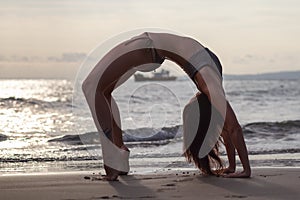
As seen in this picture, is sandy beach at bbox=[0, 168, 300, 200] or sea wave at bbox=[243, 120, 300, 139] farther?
sea wave at bbox=[243, 120, 300, 139]

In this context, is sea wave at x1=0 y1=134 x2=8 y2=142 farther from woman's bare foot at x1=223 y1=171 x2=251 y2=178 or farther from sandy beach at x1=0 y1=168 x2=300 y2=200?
woman's bare foot at x1=223 y1=171 x2=251 y2=178

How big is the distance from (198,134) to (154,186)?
790 mm

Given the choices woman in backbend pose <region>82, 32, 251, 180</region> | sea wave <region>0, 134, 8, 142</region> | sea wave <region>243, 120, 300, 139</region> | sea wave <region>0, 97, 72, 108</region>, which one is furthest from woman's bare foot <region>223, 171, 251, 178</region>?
sea wave <region>0, 97, 72, 108</region>

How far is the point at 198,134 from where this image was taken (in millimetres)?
5477

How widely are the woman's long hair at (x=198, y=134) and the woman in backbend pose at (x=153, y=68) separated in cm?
2

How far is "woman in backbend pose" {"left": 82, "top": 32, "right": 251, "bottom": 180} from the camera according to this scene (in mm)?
5215

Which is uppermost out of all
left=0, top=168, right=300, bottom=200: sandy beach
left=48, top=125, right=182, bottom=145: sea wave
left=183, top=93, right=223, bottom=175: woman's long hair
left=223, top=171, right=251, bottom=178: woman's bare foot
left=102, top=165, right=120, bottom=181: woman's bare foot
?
left=48, top=125, right=182, bottom=145: sea wave

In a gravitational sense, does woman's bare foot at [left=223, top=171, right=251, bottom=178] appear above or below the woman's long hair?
below

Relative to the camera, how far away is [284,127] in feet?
44.9

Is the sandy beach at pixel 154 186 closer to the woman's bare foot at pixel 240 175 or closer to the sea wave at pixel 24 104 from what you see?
the woman's bare foot at pixel 240 175

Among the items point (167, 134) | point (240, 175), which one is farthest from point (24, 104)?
point (240, 175)

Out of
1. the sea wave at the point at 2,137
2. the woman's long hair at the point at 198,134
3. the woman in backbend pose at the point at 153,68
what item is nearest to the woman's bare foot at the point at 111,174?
the woman in backbend pose at the point at 153,68

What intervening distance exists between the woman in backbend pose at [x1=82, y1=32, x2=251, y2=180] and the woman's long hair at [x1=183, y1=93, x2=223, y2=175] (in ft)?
0.05

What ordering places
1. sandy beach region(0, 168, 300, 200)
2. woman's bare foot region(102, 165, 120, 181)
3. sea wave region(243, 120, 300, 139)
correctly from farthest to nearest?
sea wave region(243, 120, 300, 139) → woman's bare foot region(102, 165, 120, 181) → sandy beach region(0, 168, 300, 200)
